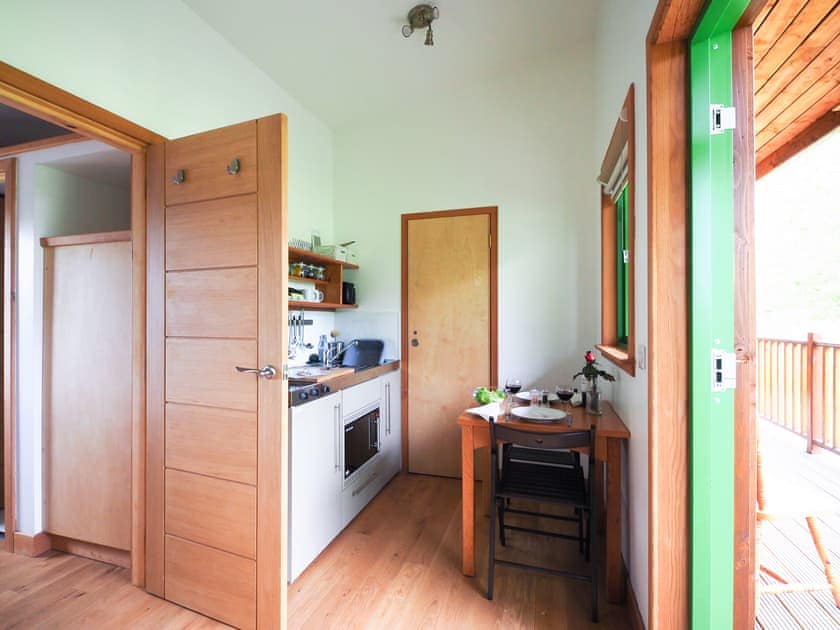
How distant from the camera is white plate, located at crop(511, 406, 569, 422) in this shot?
181 cm

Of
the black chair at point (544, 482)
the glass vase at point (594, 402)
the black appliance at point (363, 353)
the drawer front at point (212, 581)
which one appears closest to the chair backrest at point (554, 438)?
the black chair at point (544, 482)

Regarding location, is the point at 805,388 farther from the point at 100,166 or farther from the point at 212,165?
the point at 100,166

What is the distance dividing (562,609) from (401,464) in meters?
1.63

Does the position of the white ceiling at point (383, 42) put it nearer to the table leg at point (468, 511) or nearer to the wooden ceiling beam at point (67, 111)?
the wooden ceiling beam at point (67, 111)

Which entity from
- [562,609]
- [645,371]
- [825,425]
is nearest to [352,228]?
[645,371]

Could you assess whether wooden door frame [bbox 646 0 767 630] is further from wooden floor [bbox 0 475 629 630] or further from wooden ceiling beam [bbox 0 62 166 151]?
wooden ceiling beam [bbox 0 62 166 151]

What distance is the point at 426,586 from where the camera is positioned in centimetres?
175

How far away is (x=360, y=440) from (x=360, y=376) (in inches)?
17.1

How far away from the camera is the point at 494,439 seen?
167 centimetres

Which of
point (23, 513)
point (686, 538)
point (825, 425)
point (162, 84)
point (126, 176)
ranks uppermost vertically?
point (162, 84)

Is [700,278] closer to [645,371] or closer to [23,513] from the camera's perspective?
[645,371]

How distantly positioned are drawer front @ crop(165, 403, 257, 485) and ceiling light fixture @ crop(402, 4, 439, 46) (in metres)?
2.38

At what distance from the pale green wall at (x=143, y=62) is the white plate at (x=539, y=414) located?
2047mm

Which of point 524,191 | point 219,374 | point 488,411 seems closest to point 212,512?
point 219,374
